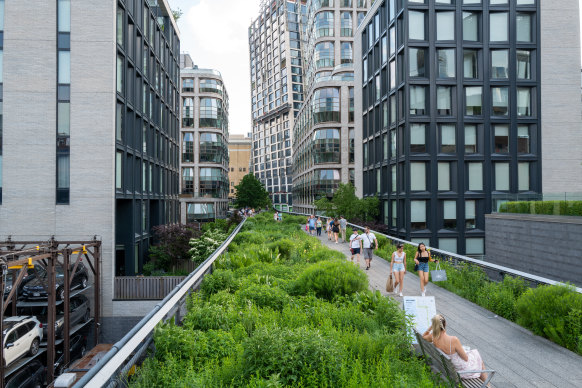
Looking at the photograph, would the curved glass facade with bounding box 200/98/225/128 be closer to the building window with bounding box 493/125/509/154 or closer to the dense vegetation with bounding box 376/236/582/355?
the building window with bounding box 493/125/509/154

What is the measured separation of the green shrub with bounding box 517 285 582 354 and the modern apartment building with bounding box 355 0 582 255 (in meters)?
25.0

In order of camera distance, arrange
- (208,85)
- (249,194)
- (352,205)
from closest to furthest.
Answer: (352,205), (249,194), (208,85)

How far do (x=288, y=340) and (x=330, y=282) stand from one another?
4.35 meters

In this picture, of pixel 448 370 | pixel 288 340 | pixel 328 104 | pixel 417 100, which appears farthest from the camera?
pixel 328 104

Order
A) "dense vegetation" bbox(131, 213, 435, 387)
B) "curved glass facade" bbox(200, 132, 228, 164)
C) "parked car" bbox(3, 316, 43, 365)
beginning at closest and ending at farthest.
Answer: "dense vegetation" bbox(131, 213, 435, 387) → "parked car" bbox(3, 316, 43, 365) → "curved glass facade" bbox(200, 132, 228, 164)

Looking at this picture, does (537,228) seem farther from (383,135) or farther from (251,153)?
(251,153)

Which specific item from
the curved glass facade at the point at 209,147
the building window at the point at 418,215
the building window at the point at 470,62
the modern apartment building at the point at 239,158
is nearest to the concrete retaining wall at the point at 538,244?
the building window at the point at 418,215

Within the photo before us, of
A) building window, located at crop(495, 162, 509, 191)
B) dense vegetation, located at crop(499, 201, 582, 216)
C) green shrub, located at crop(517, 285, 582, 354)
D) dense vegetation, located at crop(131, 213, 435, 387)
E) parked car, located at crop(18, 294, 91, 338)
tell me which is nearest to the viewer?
dense vegetation, located at crop(131, 213, 435, 387)

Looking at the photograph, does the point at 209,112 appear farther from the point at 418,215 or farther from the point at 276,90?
the point at 276,90

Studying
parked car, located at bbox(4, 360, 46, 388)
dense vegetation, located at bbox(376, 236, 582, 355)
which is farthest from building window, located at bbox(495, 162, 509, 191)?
parked car, located at bbox(4, 360, 46, 388)

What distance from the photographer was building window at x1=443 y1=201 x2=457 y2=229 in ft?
109

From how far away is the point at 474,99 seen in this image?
33.6 m

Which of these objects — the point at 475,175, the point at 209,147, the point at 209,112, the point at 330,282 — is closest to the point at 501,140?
the point at 475,175

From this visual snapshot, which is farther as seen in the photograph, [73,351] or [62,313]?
[73,351]
